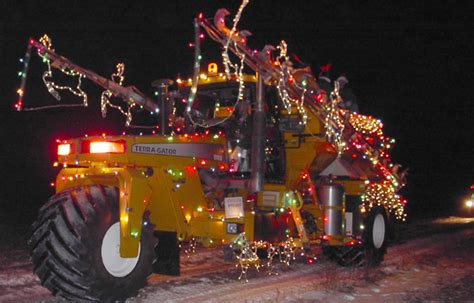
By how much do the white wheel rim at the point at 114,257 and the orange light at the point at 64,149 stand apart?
132cm

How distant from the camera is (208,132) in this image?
8.62 metres

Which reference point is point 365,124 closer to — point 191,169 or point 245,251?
point 245,251

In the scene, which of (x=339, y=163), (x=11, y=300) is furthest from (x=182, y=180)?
(x=339, y=163)

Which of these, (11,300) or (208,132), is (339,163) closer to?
(208,132)

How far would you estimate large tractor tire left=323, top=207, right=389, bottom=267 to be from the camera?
33.9 feet

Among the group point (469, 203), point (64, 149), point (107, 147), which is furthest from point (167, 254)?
point (469, 203)

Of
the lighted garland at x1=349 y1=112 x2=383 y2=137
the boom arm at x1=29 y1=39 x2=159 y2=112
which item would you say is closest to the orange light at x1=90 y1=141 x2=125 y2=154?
the boom arm at x1=29 y1=39 x2=159 y2=112

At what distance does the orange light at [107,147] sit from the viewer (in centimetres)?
685

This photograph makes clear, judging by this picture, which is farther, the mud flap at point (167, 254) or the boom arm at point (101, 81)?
the boom arm at point (101, 81)

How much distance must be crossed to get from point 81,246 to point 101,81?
A: 283cm

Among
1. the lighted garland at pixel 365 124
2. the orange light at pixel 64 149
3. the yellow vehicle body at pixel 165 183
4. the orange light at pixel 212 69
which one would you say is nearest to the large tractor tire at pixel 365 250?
the lighted garland at pixel 365 124

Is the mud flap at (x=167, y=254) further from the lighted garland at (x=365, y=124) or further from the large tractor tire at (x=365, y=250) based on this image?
the lighted garland at (x=365, y=124)

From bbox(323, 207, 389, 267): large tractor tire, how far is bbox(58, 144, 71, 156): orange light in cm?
529

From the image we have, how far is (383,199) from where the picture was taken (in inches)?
440
